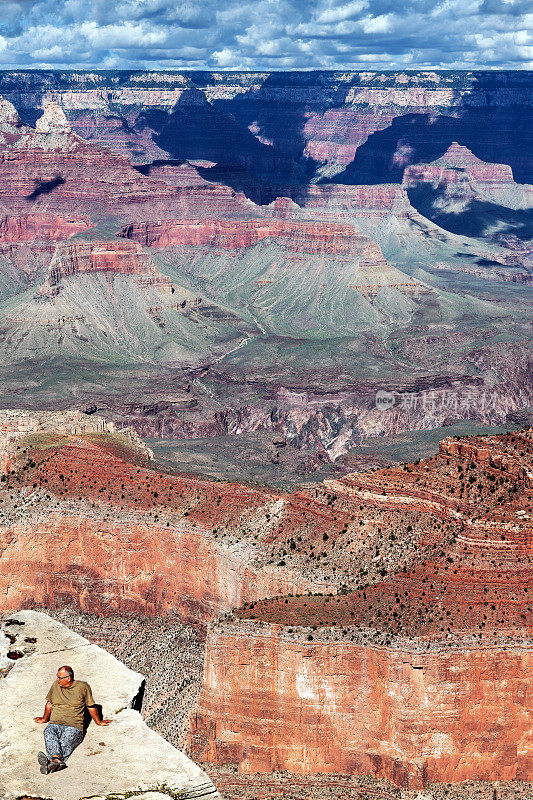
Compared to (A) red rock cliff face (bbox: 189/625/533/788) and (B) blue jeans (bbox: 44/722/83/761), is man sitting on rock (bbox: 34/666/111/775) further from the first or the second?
(A) red rock cliff face (bbox: 189/625/533/788)

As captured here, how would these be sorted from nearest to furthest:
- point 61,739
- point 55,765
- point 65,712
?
point 55,765 < point 61,739 < point 65,712

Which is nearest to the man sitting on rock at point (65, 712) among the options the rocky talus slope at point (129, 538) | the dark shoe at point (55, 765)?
the dark shoe at point (55, 765)

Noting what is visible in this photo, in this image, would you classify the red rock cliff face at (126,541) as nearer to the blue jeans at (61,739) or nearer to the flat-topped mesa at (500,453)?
the flat-topped mesa at (500,453)

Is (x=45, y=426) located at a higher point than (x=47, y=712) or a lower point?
higher

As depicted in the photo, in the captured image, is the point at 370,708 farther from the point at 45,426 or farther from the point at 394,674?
the point at 45,426

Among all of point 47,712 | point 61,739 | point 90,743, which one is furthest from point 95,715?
point 61,739

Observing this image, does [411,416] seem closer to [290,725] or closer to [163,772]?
[290,725]

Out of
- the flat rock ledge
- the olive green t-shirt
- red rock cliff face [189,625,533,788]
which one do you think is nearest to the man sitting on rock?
the olive green t-shirt
